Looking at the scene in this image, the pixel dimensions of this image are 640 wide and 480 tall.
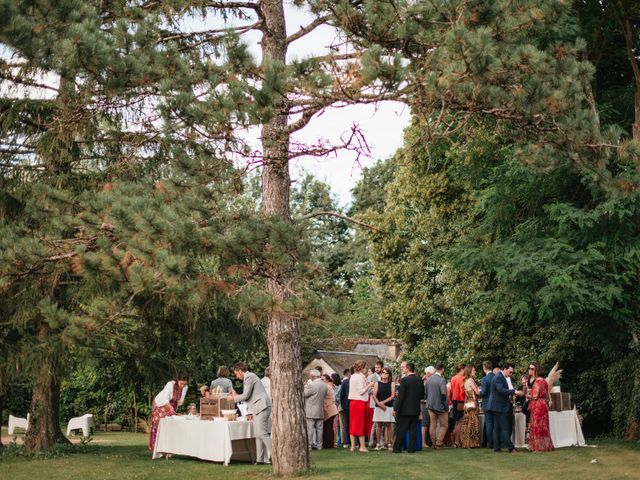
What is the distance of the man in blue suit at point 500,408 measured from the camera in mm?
17266

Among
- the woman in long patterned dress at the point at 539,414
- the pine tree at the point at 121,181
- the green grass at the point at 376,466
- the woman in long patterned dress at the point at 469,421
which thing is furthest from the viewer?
the woman in long patterned dress at the point at 469,421

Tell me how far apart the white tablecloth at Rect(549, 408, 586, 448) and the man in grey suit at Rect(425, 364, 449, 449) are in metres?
2.23

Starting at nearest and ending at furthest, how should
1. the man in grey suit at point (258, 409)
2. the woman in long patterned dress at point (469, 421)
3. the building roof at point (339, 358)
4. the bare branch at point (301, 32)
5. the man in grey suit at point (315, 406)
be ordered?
the bare branch at point (301, 32), the man in grey suit at point (258, 409), the man in grey suit at point (315, 406), the woman in long patterned dress at point (469, 421), the building roof at point (339, 358)

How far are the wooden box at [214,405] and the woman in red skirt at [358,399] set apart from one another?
2655 mm

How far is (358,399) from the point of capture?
17.5 meters

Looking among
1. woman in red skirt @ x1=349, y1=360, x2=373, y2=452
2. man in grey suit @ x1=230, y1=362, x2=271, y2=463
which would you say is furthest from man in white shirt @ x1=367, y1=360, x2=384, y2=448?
man in grey suit @ x1=230, y1=362, x2=271, y2=463

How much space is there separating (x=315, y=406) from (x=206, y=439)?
3.01 m

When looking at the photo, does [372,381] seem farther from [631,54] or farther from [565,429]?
[631,54]

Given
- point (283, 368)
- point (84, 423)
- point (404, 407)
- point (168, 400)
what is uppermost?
point (283, 368)

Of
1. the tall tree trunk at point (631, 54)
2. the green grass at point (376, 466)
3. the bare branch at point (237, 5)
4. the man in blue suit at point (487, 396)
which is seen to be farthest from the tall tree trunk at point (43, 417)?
the tall tree trunk at point (631, 54)

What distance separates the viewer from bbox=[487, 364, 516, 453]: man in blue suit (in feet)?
56.6

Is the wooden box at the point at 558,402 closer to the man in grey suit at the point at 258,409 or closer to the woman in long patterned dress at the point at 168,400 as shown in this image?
the man in grey suit at the point at 258,409

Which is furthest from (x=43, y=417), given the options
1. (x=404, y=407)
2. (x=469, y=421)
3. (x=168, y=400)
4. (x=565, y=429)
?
(x=565, y=429)

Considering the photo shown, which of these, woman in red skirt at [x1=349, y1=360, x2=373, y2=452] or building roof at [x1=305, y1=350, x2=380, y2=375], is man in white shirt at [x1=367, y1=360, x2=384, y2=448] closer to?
woman in red skirt at [x1=349, y1=360, x2=373, y2=452]
